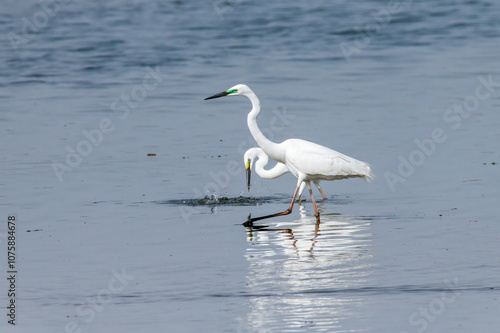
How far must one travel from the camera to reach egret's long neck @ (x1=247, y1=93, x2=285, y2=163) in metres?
12.2

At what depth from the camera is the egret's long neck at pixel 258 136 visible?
1220 cm

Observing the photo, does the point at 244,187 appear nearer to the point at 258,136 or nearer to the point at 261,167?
the point at 261,167

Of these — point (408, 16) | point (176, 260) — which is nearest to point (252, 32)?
point (408, 16)

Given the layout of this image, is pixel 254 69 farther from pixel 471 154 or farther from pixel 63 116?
pixel 471 154

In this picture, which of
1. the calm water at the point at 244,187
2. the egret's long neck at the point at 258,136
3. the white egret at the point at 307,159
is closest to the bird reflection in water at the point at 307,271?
the calm water at the point at 244,187

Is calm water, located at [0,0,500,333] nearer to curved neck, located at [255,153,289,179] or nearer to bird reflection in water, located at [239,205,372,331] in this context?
bird reflection in water, located at [239,205,372,331]

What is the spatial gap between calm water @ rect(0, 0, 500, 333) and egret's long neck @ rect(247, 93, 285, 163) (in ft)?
2.47

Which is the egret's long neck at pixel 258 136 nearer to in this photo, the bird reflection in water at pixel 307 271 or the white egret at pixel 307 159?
the white egret at pixel 307 159

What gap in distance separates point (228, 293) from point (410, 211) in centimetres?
410

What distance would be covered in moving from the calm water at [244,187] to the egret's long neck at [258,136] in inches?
29.6

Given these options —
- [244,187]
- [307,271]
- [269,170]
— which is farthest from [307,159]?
[307,271]

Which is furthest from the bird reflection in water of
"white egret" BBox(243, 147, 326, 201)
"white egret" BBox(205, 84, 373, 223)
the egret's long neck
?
"white egret" BBox(243, 147, 326, 201)

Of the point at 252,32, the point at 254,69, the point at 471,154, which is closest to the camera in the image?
the point at 471,154

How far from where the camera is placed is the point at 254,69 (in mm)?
25094
